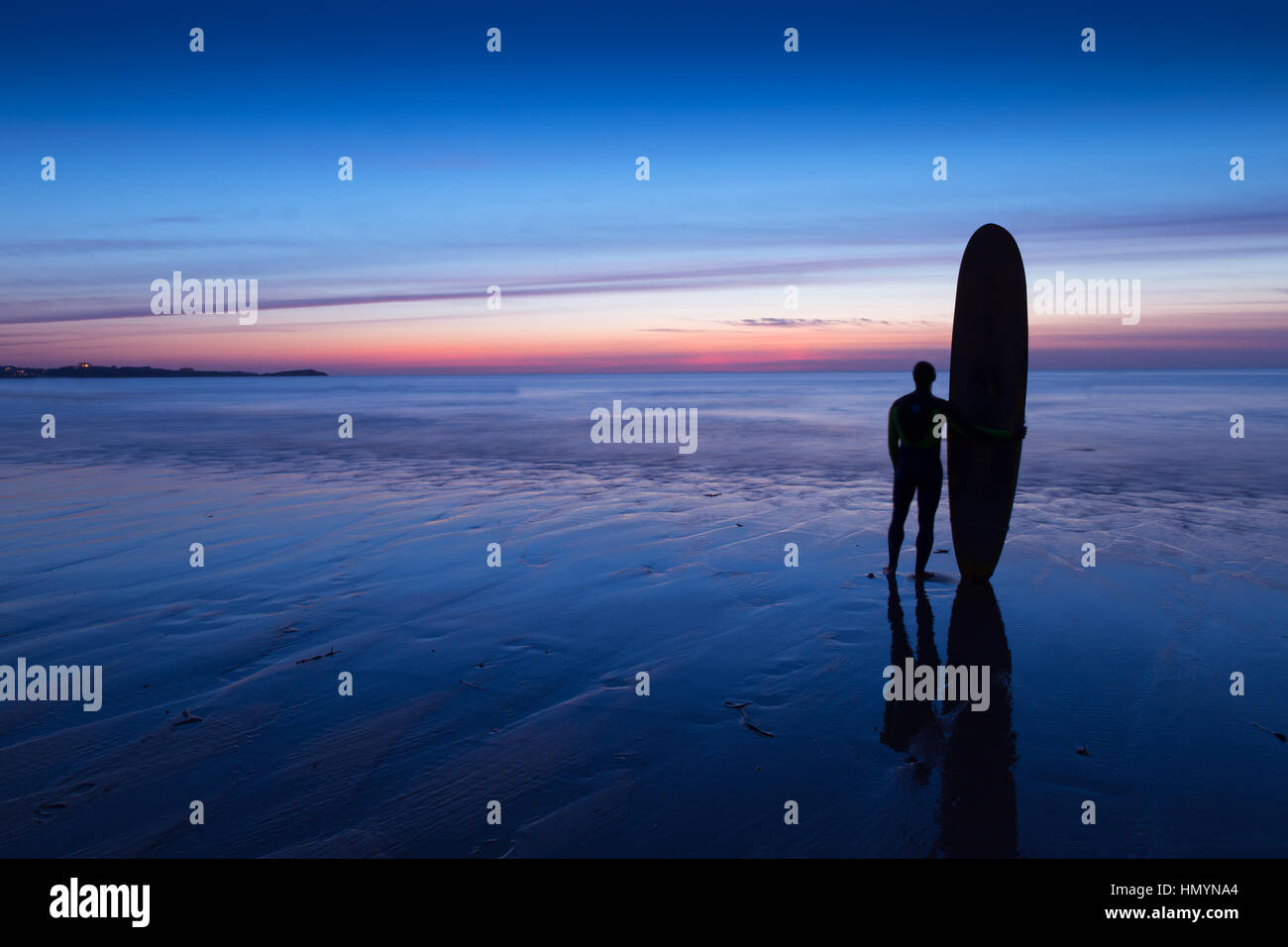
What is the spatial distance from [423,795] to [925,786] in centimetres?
254

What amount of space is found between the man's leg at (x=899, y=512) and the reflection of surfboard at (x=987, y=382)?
0.46 metres

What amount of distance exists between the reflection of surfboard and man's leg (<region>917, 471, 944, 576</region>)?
24 centimetres

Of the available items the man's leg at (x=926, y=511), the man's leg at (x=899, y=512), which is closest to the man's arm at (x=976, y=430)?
the man's leg at (x=926, y=511)

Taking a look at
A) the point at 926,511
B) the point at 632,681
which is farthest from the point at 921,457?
the point at 632,681

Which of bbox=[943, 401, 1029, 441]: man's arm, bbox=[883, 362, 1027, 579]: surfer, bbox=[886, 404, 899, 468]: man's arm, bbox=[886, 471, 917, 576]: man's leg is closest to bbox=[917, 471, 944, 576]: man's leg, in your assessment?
bbox=[883, 362, 1027, 579]: surfer

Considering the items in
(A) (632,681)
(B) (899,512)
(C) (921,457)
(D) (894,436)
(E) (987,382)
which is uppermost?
(E) (987,382)

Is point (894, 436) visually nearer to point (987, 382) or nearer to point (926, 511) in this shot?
point (926, 511)

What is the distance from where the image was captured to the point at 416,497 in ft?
39.6

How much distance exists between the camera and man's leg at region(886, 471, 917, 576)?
7.43 meters

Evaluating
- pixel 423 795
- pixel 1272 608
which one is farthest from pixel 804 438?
pixel 423 795

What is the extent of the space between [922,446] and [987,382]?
0.97 meters

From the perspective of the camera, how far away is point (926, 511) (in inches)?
290
